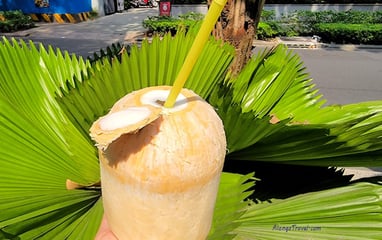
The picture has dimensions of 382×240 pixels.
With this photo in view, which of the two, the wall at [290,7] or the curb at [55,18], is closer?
the wall at [290,7]

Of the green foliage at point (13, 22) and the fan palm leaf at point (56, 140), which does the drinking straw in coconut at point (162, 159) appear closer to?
the fan palm leaf at point (56, 140)

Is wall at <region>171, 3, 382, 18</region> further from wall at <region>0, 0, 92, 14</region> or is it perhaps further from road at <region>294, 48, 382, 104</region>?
wall at <region>0, 0, 92, 14</region>

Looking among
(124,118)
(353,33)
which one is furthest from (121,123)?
(353,33)

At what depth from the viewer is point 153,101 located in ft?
2.34

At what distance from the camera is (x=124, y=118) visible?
62cm

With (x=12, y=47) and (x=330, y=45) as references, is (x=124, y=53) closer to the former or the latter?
(x=12, y=47)

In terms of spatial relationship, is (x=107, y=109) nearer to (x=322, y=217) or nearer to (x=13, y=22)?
(x=322, y=217)

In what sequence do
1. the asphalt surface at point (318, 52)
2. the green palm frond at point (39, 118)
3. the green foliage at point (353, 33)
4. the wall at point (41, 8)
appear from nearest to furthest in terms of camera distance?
the green palm frond at point (39, 118) < the asphalt surface at point (318, 52) < the green foliage at point (353, 33) < the wall at point (41, 8)

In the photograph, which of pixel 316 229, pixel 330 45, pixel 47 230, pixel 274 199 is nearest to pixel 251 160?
pixel 274 199

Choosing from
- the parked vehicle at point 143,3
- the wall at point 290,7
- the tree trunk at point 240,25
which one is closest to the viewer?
the tree trunk at point 240,25

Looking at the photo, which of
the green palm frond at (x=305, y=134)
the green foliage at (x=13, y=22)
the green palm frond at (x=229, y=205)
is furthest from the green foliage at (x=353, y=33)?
the green palm frond at (x=229, y=205)

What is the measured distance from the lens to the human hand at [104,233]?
80cm

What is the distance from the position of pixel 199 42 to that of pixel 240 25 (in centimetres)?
88

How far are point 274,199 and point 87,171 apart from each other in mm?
501
